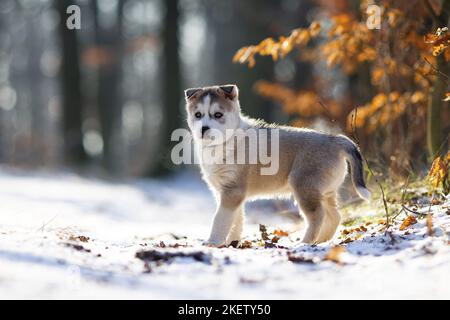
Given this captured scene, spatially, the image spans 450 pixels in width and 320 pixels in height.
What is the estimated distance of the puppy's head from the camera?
5535mm

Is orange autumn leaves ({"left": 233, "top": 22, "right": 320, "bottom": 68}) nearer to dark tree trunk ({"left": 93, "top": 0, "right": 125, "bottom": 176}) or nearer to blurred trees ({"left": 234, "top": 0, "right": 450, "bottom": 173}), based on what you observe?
blurred trees ({"left": 234, "top": 0, "right": 450, "bottom": 173})

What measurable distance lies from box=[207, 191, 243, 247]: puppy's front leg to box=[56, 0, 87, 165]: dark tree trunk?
37.6 ft

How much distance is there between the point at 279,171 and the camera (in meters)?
5.71

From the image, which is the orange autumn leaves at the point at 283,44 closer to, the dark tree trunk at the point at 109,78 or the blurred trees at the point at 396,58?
the blurred trees at the point at 396,58

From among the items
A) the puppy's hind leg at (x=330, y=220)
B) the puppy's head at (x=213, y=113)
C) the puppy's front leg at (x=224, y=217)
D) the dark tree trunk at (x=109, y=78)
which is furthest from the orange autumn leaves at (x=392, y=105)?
the dark tree trunk at (x=109, y=78)

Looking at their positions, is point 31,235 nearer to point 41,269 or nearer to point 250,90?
point 41,269

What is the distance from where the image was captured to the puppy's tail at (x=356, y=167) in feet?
16.9

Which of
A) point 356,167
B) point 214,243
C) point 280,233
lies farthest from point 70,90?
point 356,167

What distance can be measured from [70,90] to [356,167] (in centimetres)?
1303

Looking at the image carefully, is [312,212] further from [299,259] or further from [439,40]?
[439,40]

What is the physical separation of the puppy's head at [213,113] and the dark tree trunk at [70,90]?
437 inches

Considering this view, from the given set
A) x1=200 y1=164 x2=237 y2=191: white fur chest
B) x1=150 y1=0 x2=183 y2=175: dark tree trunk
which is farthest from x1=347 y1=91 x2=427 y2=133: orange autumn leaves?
x1=150 y1=0 x2=183 y2=175: dark tree trunk

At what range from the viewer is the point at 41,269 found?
349cm
